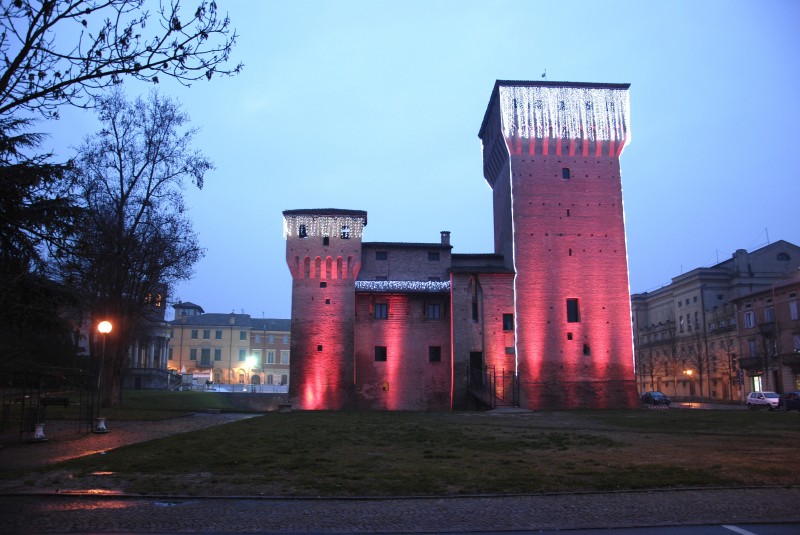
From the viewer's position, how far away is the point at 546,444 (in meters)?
15.2

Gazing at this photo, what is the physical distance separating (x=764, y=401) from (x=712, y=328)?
27.7 meters

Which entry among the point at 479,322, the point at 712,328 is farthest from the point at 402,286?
the point at 712,328

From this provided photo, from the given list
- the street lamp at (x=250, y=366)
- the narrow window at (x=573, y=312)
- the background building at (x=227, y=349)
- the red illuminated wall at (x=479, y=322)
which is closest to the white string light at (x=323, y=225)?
the red illuminated wall at (x=479, y=322)

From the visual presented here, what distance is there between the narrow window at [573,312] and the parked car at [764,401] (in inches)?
486

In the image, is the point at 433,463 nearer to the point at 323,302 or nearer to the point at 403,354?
the point at 403,354

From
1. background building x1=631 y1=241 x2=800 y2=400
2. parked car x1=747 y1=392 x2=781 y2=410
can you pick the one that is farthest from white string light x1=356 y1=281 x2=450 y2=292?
background building x1=631 y1=241 x2=800 y2=400

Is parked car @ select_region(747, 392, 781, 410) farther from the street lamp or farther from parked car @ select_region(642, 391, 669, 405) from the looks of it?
the street lamp

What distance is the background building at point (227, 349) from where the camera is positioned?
301 feet

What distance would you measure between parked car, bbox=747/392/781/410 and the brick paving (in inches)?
1375

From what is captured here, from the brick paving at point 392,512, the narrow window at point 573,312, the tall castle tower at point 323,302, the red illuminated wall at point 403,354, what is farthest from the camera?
the red illuminated wall at point 403,354

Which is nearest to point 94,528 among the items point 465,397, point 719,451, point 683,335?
point 719,451

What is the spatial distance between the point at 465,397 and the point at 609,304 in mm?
11225

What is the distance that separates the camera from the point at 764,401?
39281 mm

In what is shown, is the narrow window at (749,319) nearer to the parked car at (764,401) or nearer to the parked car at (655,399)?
the parked car at (655,399)
